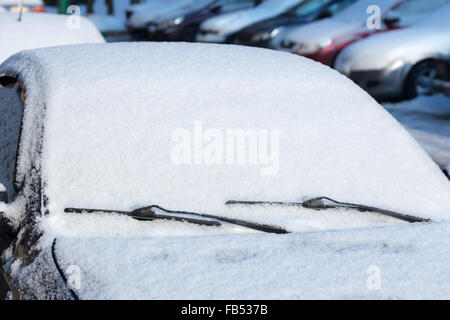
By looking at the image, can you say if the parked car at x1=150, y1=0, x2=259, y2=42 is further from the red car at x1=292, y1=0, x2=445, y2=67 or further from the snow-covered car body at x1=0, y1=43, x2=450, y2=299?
the snow-covered car body at x1=0, y1=43, x2=450, y2=299

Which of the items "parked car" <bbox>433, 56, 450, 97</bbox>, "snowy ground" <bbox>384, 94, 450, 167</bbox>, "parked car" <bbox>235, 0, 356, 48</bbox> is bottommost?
"snowy ground" <bbox>384, 94, 450, 167</bbox>

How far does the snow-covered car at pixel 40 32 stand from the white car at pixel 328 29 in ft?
15.3

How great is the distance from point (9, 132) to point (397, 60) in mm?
7344

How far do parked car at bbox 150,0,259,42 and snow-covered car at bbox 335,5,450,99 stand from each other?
6382mm

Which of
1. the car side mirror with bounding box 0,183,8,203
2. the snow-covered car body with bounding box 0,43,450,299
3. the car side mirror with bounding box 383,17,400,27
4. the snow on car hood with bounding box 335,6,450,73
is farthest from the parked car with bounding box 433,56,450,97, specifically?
the car side mirror with bounding box 0,183,8,203

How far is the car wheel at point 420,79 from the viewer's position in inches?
400

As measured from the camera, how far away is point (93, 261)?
2.49 metres

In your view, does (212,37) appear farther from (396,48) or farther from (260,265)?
(260,265)

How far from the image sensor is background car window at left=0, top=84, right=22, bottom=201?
10.4 feet

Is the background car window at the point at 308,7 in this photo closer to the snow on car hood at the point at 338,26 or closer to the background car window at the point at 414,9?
the snow on car hood at the point at 338,26

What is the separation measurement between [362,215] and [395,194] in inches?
7.8

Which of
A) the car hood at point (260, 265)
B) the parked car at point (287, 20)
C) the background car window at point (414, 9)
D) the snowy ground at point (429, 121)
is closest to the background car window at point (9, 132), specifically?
the car hood at point (260, 265)

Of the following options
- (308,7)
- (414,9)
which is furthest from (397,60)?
(308,7)

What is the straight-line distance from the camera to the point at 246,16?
14812 mm
